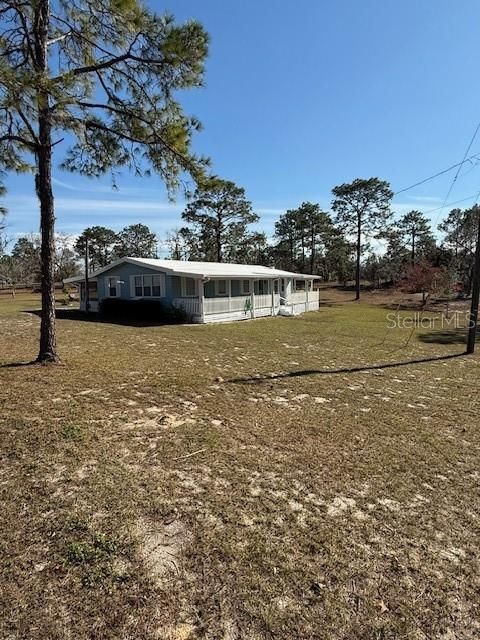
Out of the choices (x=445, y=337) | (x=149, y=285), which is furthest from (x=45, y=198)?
(x=445, y=337)

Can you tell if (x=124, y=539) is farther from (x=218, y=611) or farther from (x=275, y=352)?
(x=275, y=352)

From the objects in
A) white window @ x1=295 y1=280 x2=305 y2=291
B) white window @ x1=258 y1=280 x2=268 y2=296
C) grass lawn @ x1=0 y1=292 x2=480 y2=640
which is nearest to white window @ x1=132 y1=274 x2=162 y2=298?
white window @ x1=258 y1=280 x2=268 y2=296

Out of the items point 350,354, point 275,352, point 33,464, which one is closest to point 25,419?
point 33,464

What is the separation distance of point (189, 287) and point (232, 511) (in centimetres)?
1633

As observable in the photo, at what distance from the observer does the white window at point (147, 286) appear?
1807 cm

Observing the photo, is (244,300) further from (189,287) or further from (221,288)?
(189,287)

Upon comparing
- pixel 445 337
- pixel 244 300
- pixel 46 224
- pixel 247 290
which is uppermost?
pixel 46 224

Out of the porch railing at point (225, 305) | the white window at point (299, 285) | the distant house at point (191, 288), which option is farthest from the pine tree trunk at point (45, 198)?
the white window at point (299, 285)

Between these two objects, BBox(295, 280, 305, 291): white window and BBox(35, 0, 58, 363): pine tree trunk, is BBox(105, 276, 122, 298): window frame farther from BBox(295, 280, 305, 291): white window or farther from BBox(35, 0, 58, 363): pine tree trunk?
BBox(295, 280, 305, 291): white window

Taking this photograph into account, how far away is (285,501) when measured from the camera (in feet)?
10.3

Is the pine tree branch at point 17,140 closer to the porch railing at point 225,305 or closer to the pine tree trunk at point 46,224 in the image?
the pine tree trunk at point 46,224

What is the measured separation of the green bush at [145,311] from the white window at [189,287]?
1355 millimetres

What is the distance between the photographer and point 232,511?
2.95m

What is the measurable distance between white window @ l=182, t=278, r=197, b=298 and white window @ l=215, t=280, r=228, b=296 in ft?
5.15
